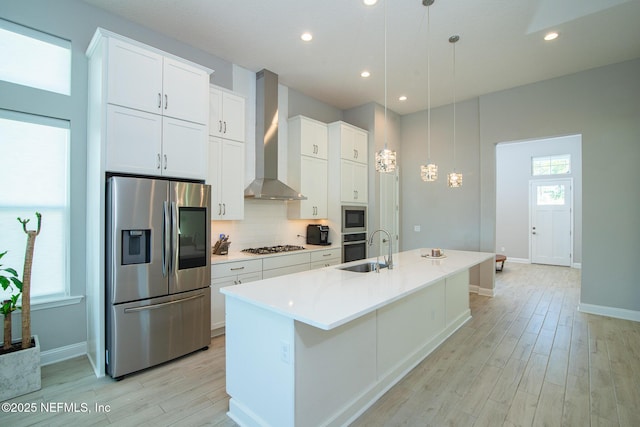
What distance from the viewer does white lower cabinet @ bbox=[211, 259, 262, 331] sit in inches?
128

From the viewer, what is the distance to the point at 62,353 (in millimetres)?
2738

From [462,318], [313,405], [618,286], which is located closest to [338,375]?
[313,405]

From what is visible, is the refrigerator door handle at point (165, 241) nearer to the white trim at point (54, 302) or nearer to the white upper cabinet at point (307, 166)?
the white trim at point (54, 302)

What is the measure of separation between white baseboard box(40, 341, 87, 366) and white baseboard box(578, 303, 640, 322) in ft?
20.3

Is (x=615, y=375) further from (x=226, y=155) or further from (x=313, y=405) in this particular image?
(x=226, y=155)

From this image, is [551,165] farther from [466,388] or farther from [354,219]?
[466,388]

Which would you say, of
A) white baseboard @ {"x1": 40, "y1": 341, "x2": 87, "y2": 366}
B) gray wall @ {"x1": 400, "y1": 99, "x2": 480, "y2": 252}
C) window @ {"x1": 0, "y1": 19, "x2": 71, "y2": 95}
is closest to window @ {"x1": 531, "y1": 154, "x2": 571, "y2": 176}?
gray wall @ {"x1": 400, "y1": 99, "x2": 480, "y2": 252}

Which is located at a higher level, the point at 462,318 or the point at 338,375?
the point at 338,375

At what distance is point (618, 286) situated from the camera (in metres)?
3.98

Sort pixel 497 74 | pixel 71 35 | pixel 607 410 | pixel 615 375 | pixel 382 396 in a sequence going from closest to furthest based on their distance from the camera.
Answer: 1. pixel 607 410
2. pixel 382 396
3. pixel 615 375
4. pixel 71 35
5. pixel 497 74

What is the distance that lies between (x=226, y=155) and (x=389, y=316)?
265cm

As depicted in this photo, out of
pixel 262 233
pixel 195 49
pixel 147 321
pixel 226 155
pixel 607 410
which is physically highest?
pixel 195 49

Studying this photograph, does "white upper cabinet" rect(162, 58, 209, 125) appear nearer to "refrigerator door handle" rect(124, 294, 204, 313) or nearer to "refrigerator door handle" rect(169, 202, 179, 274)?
"refrigerator door handle" rect(169, 202, 179, 274)

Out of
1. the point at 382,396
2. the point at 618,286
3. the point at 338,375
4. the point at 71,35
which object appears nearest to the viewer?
the point at 338,375
